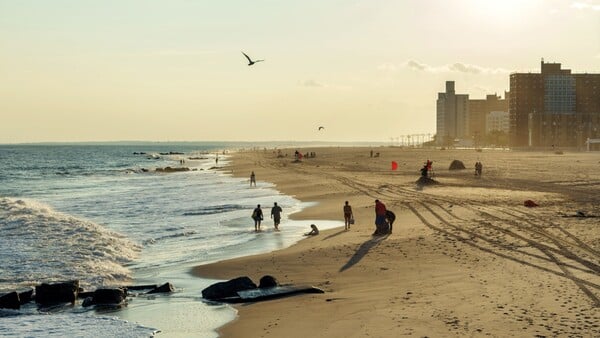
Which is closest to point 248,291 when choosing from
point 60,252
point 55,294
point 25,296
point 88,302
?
point 88,302

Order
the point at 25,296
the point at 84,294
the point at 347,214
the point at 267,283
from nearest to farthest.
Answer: the point at 267,283 → the point at 25,296 → the point at 84,294 → the point at 347,214

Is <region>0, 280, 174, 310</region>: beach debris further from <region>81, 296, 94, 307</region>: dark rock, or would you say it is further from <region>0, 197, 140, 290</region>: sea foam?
<region>0, 197, 140, 290</region>: sea foam

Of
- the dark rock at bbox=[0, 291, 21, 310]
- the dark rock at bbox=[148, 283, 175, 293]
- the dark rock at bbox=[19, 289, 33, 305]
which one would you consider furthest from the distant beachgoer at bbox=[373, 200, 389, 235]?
the dark rock at bbox=[0, 291, 21, 310]

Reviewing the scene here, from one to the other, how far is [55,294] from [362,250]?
992 centimetres

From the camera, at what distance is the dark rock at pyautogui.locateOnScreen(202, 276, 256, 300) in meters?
17.4

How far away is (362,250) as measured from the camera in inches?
923

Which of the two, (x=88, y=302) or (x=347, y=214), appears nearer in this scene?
(x=88, y=302)

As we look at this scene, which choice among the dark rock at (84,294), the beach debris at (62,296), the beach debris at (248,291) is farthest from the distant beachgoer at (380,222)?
the dark rock at (84,294)

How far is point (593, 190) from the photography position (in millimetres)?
45719

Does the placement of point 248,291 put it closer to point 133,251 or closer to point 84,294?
point 84,294

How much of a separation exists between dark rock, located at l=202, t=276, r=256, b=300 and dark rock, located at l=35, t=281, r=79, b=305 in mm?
3319

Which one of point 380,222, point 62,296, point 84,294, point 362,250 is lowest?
point 84,294

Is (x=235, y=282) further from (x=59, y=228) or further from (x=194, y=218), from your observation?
(x=194, y=218)

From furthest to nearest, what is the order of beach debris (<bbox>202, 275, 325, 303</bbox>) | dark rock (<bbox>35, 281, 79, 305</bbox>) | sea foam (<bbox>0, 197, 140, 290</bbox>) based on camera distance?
1. sea foam (<bbox>0, 197, 140, 290</bbox>)
2. dark rock (<bbox>35, 281, 79, 305</bbox>)
3. beach debris (<bbox>202, 275, 325, 303</bbox>)
